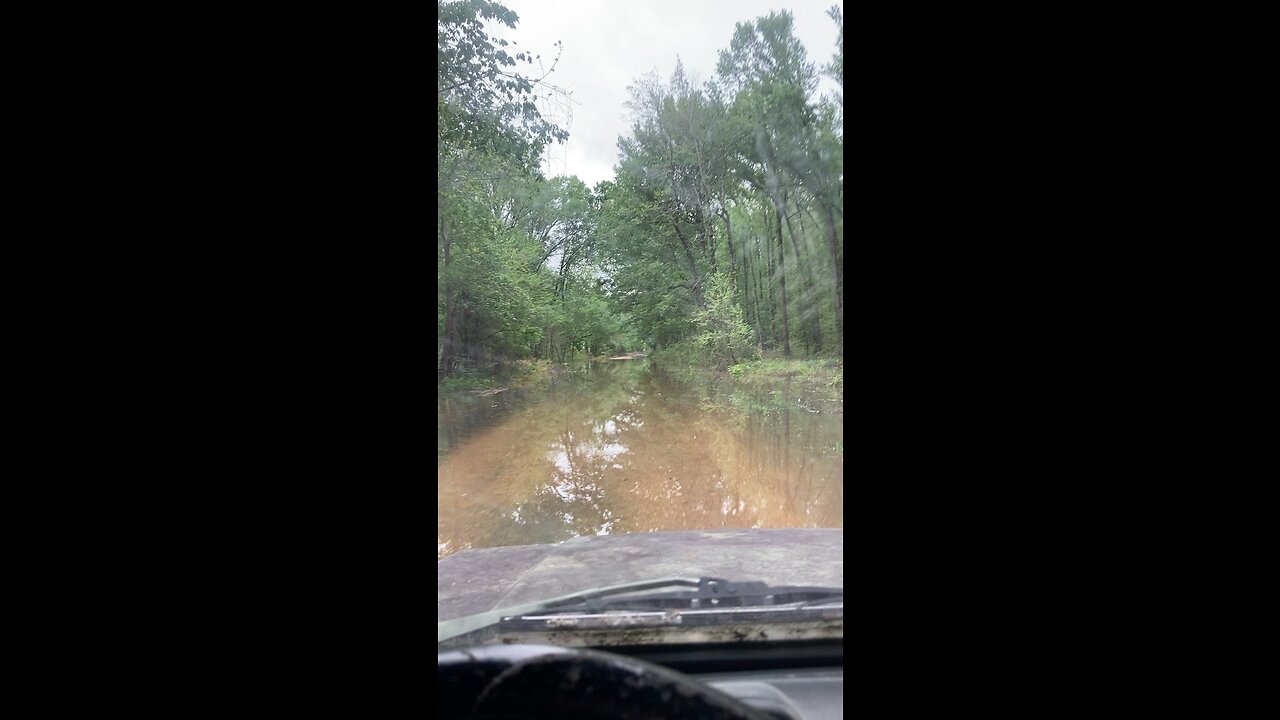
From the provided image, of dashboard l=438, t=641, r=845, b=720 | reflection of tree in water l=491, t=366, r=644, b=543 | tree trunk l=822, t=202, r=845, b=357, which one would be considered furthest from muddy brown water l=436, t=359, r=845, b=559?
dashboard l=438, t=641, r=845, b=720

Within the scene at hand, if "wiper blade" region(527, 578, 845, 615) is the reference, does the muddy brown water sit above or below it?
above

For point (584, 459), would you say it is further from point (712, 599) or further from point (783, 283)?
point (783, 283)

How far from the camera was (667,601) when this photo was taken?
1017 mm

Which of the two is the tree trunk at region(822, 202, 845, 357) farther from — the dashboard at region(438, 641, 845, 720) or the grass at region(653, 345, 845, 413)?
the dashboard at region(438, 641, 845, 720)

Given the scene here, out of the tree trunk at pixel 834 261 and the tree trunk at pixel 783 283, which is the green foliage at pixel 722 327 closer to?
the tree trunk at pixel 783 283

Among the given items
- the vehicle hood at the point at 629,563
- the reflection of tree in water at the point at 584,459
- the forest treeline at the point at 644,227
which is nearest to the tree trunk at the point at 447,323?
the forest treeline at the point at 644,227

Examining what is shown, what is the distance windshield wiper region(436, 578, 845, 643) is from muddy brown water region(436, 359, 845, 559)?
35 centimetres

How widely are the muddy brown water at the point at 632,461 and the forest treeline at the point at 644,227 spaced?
4.4 inches

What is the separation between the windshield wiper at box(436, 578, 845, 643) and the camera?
990 millimetres

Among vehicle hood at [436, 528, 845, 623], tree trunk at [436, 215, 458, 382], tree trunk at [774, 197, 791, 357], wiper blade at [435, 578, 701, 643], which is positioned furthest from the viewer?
tree trunk at [774, 197, 791, 357]

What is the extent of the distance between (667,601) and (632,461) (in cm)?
48
